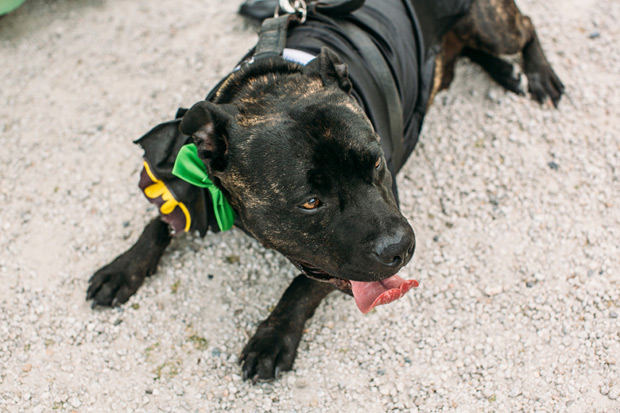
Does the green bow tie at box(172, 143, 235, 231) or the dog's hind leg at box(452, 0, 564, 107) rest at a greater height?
the green bow tie at box(172, 143, 235, 231)

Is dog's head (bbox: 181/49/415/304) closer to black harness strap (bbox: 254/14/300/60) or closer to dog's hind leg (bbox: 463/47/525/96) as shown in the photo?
black harness strap (bbox: 254/14/300/60)

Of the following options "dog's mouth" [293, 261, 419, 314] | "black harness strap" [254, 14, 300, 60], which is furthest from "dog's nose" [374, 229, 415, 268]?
"black harness strap" [254, 14, 300, 60]

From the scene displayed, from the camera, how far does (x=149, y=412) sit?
3.21m

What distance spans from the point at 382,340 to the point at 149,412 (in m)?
1.45

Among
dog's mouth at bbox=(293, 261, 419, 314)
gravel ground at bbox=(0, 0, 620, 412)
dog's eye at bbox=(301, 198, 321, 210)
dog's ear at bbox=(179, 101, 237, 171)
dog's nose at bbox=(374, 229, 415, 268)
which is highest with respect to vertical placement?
dog's ear at bbox=(179, 101, 237, 171)

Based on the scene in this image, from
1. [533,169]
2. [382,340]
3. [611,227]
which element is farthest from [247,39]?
[611,227]

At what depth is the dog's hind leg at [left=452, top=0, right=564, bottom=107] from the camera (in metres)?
4.57

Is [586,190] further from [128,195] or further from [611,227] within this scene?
[128,195]

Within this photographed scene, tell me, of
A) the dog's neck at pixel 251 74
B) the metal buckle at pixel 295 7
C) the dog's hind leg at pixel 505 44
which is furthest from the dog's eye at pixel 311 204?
the dog's hind leg at pixel 505 44

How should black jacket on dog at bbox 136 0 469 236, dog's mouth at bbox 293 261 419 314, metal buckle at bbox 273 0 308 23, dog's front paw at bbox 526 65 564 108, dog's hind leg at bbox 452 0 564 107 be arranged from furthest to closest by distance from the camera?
dog's front paw at bbox 526 65 564 108 < dog's hind leg at bbox 452 0 564 107 < metal buckle at bbox 273 0 308 23 < black jacket on dog at bbox 136 0 469 236 < dog's mouth at bbox 293 261 419 314

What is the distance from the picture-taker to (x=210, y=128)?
9.29ft

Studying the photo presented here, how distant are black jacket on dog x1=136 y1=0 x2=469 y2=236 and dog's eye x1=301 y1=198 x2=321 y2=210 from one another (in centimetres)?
75

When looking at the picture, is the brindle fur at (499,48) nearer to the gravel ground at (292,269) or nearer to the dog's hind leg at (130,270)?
the gravel ground at (292,269)

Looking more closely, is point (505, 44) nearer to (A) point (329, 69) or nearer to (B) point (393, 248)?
(A) point (329, 69)
